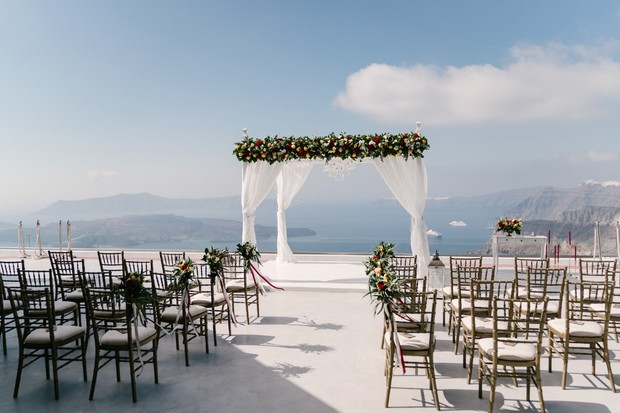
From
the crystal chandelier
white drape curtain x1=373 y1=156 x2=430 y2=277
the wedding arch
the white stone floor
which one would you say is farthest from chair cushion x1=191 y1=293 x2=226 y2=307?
white drape curtain x1=373 y1=156 x2=430 y2=277

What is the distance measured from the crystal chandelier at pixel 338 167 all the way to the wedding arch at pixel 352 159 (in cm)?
4

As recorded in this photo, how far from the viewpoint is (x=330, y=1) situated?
24625mm

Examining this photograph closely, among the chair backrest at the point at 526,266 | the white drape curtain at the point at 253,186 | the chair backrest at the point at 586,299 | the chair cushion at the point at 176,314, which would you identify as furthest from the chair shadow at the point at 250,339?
the chair backrest at the point at 586,299

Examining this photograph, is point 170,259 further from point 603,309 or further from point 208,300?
point 603,309

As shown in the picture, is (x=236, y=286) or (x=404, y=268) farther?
(x=236, y=286)

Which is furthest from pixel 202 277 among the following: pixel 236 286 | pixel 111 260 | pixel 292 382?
pixel 111 260

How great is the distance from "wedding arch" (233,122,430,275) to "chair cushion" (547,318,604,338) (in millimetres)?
4245

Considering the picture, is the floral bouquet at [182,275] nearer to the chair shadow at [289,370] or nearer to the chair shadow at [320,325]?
the chair shadow at [289,370]

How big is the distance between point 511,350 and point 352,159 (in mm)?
5811

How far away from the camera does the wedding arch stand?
28.4 ft

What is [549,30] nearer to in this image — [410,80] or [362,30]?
[410,80]

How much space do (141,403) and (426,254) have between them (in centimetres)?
643

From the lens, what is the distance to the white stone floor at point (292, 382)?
12.7 ft

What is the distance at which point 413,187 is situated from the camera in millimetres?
8781
